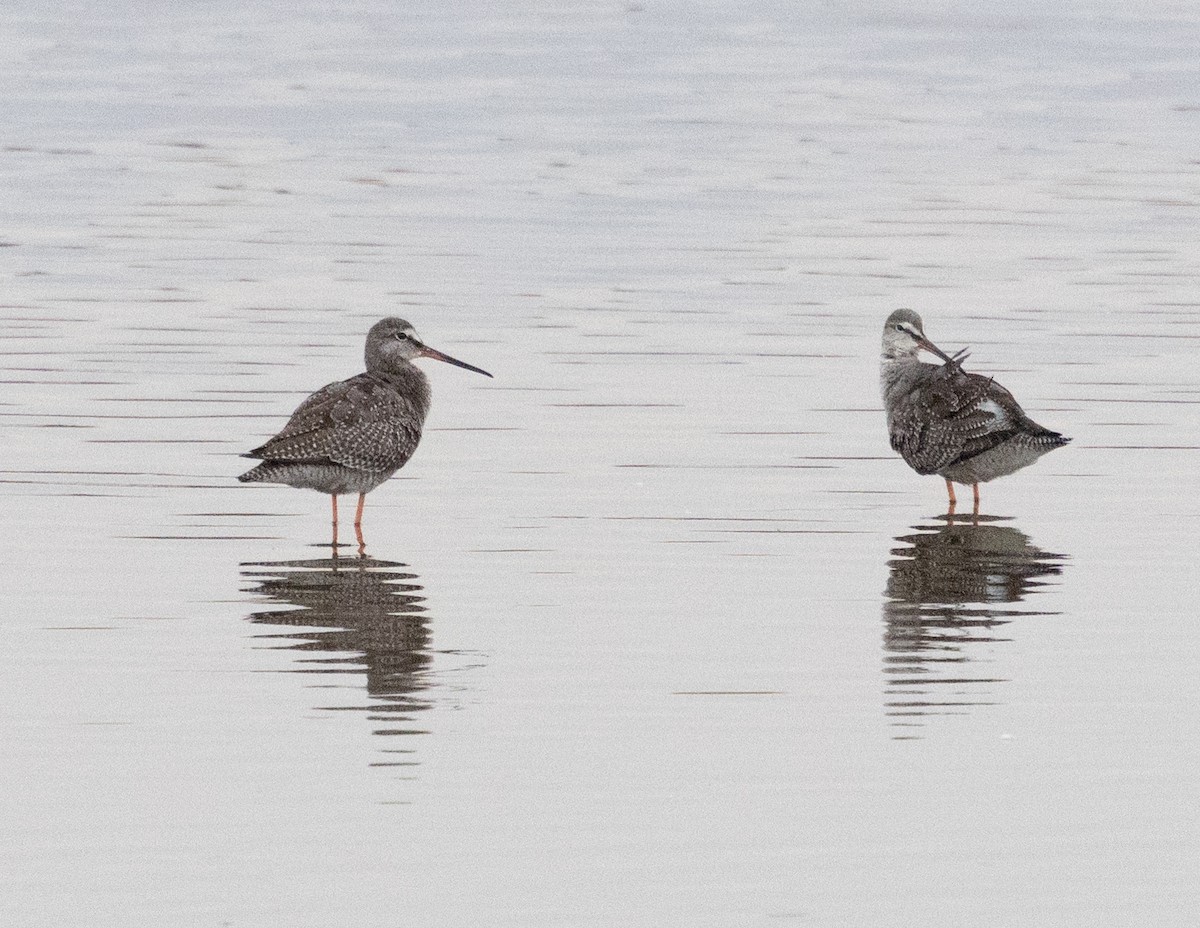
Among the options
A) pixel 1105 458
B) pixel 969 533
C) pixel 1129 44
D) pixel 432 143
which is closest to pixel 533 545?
pixel 969 533

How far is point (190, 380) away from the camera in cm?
1847

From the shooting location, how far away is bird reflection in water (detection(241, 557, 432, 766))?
414 inches

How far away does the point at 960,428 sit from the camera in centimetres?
1512

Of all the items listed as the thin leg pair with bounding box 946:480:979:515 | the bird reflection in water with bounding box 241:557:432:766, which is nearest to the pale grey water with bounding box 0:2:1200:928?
the bird reflection in water with bounding box 241:557:432:766

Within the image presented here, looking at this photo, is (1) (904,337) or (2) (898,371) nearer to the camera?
(2) (898,371)

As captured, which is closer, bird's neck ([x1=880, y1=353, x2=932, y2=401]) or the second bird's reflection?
the second bird's reflection

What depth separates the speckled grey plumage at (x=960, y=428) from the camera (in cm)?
1503

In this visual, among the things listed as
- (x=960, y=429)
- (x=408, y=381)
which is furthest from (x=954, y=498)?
(x=408, y=381)

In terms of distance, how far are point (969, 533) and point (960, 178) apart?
55.2 feet

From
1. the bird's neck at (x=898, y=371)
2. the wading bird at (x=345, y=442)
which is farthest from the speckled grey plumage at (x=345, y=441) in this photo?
the bird's neck at (x=898, y=371)

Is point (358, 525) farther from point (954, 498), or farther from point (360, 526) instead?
point (954, 498)

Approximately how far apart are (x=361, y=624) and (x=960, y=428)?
4.60 meters

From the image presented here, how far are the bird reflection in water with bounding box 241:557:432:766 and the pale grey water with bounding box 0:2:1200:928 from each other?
0.13 ft

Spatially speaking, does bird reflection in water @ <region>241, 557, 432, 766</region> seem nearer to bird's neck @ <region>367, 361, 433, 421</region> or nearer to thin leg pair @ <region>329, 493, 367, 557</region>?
thin leg pair @ <region>329, 493, 367, 557</region>
